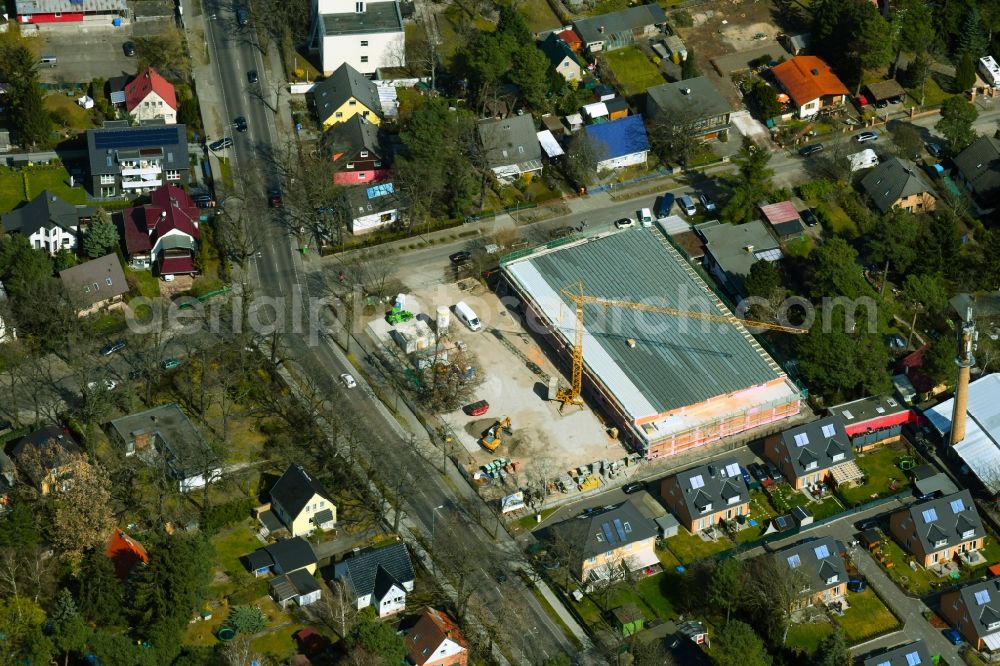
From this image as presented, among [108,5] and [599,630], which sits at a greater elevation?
[108,5]

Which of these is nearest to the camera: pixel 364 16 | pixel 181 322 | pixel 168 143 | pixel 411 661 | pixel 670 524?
pixel 411 661

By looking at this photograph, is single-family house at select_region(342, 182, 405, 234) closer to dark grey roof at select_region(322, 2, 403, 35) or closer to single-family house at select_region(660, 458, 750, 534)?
dark grey roof at select_region(322, 2, 403, 35)

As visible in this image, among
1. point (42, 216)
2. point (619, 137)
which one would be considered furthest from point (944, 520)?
point (42, 216)

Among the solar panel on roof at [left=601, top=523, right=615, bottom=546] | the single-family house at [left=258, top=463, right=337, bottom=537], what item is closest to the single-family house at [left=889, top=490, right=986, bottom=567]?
the solar panel on roof at [left=601, top=523, right=615, bottom=546]

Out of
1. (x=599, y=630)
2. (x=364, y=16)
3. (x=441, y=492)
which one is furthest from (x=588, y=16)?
(x=599, y=630)

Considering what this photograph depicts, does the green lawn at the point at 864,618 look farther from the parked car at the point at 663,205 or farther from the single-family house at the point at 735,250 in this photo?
the parked car at the point at 663,205

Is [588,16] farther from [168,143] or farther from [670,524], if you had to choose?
[670,524]
